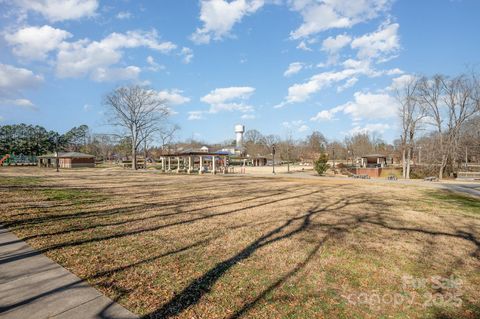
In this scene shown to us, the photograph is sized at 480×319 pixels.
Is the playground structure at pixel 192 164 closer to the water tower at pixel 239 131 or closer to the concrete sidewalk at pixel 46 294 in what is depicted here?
the concrete sidewalk at pixel 46 294

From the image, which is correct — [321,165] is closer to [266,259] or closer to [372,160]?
[266,259]

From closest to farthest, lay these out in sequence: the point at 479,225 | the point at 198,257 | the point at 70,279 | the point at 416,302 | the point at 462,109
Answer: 1. the point at 416,302
2. the point at 70,279
3. the point at 198,257
4. the point at 479,225
5. the point at 462,109

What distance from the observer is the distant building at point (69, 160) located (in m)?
53.0

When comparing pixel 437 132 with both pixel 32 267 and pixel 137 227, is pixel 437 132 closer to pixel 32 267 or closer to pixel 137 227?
pixel 137 227

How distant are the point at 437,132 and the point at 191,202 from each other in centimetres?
4075

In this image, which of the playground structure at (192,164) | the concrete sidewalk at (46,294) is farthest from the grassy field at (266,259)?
the playground structure at (192,164)

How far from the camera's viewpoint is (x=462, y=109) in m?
34.1

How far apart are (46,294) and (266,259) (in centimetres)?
337

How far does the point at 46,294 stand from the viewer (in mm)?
3381

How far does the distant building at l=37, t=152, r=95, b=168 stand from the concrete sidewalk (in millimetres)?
57357

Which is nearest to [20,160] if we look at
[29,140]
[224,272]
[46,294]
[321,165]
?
[29,140]

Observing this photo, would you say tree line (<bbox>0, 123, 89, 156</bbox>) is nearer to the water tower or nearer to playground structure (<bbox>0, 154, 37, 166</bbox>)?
playground structure (<bbox>0, 154, 37, 166</bbox>)

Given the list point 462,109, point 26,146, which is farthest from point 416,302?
point 26,146

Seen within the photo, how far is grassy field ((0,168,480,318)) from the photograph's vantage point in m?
3.30
